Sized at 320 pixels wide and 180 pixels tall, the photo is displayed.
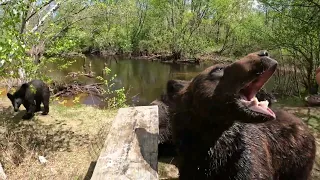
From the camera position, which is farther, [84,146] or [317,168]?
[84,146]

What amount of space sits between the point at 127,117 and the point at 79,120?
4.03 metres

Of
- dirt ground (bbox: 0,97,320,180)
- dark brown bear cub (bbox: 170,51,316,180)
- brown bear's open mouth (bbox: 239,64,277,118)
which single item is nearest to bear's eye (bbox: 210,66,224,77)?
dark brown bear cub (bbox: 170,51,316,180)

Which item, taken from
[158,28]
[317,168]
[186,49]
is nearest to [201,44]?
[186,49]

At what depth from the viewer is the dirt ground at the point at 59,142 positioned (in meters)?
4.91

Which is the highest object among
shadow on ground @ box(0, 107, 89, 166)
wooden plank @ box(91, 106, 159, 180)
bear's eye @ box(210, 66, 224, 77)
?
bear's eye @ box(210, 66, 224, 77)

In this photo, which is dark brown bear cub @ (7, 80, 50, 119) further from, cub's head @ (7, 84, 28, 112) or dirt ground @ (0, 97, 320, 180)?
dirt ground @ (0, 97, 320, 180)

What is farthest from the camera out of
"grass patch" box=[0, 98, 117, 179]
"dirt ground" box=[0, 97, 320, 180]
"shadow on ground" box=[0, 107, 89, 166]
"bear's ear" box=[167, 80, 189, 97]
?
"shadow on ground" box=[0, 107, 89, 166]

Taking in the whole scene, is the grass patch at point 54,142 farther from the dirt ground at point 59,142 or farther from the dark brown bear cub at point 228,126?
the dark brown bear cub at point 228,126

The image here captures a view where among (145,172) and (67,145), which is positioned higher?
(145,172)

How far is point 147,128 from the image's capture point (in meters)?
4.00

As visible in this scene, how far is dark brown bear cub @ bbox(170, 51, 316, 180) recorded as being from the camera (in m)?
2.32

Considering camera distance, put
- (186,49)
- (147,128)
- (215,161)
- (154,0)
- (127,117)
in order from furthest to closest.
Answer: (154,0), (186,49), (127,117), (147,128), (215,161)

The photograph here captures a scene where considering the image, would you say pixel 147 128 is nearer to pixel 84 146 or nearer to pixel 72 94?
pixel 84 146

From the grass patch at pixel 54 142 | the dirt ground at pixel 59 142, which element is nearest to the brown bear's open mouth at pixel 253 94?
the dirt ground at pixel 59 142
